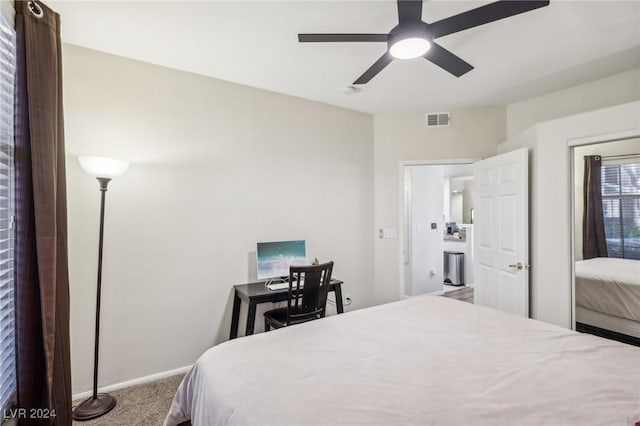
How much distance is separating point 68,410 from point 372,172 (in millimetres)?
3447

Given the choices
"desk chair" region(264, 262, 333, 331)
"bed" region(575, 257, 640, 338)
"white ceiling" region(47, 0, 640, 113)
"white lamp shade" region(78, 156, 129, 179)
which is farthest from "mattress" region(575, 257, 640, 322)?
"white lamp shade" region(78, 156, 129, 179)

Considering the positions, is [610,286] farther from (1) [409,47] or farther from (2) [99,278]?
(2) [99,278]

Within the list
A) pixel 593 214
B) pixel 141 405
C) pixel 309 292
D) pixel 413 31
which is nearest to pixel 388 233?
pixel 309 292

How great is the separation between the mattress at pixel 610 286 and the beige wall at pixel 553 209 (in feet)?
0.40

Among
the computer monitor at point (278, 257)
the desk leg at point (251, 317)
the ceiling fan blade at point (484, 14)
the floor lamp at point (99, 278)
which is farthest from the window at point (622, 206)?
the floor lamp at point (99, 278)

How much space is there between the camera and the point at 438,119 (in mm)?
3750

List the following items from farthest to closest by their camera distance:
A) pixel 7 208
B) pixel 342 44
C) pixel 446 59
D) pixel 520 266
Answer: pixel 520 266 → pixel 342 44 → pixel 446 59 → pixel 7 208

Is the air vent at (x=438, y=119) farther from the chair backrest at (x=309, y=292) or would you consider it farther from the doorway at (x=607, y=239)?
the chair backrest at (x=309, y=292)

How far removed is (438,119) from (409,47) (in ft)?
7.15

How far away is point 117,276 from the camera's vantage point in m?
2.43

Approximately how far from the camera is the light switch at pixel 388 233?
3.85m

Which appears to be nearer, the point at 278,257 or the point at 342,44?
the point at 342,44

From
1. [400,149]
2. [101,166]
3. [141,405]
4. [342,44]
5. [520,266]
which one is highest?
[342,44]

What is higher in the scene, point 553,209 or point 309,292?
point 553,209
